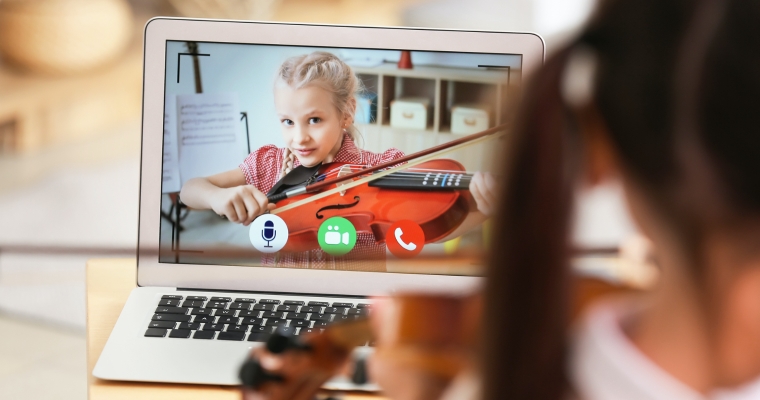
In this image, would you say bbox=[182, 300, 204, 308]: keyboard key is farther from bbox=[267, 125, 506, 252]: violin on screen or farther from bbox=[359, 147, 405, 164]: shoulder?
bbox=[359, 147, 405, 164]: shoulder

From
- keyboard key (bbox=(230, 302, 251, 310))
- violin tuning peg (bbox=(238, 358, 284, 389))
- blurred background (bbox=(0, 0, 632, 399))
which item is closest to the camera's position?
violin tuning peg (bbox=(238, 358, 284, 389))

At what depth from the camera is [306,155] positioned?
733mm

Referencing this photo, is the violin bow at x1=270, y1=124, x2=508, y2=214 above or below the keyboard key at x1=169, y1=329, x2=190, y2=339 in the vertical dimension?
above

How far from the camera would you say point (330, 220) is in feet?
2.43

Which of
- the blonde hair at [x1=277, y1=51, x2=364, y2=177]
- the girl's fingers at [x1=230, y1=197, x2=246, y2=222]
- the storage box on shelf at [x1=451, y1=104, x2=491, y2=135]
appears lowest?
the girl's fingers at [x1=230, y1=197, x2=246, y2=222]

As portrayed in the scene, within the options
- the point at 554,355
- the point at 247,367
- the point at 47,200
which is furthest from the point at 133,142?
the point at 554,355

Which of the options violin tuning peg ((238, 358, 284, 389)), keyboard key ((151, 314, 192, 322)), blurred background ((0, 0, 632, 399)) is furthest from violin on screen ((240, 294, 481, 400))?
blurred background ((0, 0, 632, 399))

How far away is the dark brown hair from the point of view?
0.24m

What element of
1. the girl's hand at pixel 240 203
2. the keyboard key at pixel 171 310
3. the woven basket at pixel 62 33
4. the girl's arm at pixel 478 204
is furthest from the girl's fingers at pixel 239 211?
the woven basket at pixel 62 33

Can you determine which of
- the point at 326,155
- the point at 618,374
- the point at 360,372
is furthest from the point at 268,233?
the point at 618,374

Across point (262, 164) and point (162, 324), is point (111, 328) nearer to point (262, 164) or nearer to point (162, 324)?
point (162, 324)

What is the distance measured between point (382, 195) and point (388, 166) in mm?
30

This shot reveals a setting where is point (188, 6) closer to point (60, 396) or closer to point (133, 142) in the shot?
point (133, 142)

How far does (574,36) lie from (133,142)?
6.56 feet
